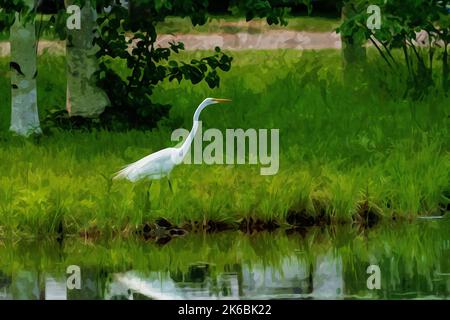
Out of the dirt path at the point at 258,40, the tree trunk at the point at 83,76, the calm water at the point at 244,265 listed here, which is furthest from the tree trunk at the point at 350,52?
the calm water at the point at 244,265

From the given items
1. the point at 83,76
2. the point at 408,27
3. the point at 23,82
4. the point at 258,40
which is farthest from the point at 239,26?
the point at 23,82

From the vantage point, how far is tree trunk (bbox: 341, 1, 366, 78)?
2181 cm

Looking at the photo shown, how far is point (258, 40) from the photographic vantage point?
30000mm

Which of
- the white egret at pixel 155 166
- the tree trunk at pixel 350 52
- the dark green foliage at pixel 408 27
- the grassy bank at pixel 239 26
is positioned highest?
the grassy bank at pixel 239 26

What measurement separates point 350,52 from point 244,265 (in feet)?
29.3

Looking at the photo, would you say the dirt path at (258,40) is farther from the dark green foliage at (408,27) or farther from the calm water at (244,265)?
the calm water at (244,265)

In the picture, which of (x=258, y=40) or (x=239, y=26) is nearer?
(x=258, y=40)

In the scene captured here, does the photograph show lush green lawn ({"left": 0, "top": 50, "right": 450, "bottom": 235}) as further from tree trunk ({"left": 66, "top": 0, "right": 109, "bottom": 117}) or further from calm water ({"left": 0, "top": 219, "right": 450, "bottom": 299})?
tree trunk ({"left": 66, "top": 0, "right": 109, "bottom": 117})

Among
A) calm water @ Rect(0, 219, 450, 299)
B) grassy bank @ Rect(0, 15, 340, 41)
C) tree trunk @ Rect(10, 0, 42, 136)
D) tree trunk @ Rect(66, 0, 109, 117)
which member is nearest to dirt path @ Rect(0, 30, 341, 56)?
grassy bank @ Rect(0, 15, 340, 41)

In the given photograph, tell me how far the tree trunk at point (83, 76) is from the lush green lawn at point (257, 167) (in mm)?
588

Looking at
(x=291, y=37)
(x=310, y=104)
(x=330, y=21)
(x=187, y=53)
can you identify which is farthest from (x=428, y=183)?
(x=330, y=21)

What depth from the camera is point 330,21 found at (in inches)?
1293

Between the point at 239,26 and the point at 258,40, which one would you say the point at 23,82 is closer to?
the point at 258,40

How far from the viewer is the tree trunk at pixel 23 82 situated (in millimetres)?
18203
